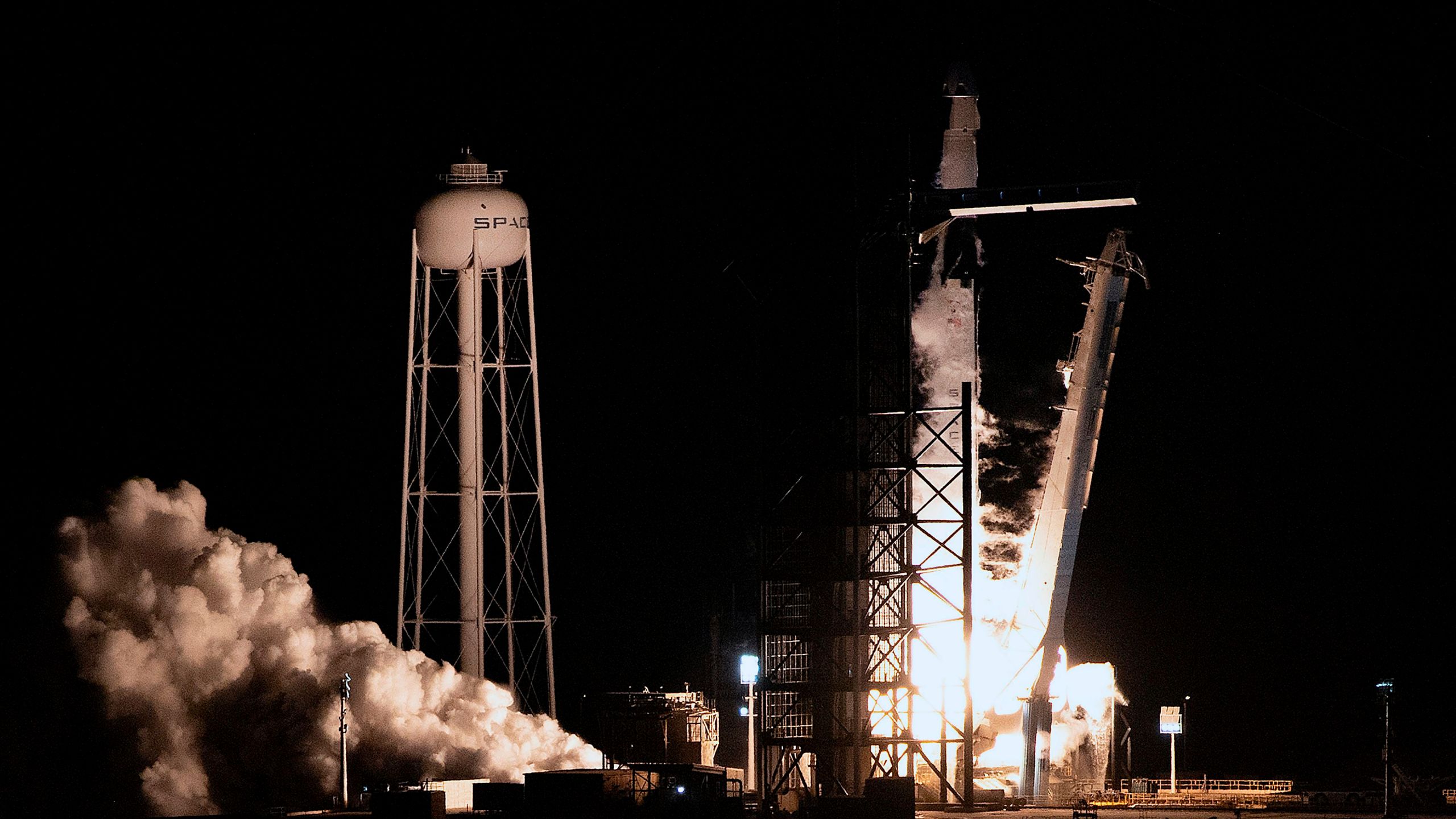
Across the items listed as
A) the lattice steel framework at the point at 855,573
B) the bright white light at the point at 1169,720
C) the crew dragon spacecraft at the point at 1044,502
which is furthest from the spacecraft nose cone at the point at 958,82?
the bright white light at the point at 1169,720

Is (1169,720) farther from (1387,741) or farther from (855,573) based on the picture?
(855,573)

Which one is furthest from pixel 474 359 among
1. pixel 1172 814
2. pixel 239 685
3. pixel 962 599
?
pixel 1172 814

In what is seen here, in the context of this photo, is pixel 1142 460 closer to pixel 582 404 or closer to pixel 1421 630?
pixel 1421 630

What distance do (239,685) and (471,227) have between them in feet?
35.3

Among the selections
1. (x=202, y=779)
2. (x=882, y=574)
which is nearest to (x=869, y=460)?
(x=882, y=574)

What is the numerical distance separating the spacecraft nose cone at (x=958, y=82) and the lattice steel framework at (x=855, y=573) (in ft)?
26.8

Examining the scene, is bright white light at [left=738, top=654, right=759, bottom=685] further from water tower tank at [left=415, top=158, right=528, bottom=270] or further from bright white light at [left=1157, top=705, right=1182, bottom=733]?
water tower tank at [left=415, top=158, right=528, bottom=270]

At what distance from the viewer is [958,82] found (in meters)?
51.2

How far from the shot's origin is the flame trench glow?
49.8m

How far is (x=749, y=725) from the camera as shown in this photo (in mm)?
50750

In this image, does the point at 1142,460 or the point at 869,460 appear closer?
the point at 869,460

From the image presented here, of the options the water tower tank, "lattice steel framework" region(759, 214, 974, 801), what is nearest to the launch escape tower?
"lattice steel framework" region(759, 214, 974, 801)

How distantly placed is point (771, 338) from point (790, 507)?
136 inches

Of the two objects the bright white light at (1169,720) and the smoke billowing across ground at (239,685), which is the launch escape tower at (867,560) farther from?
the bright white light at (1169,720)
